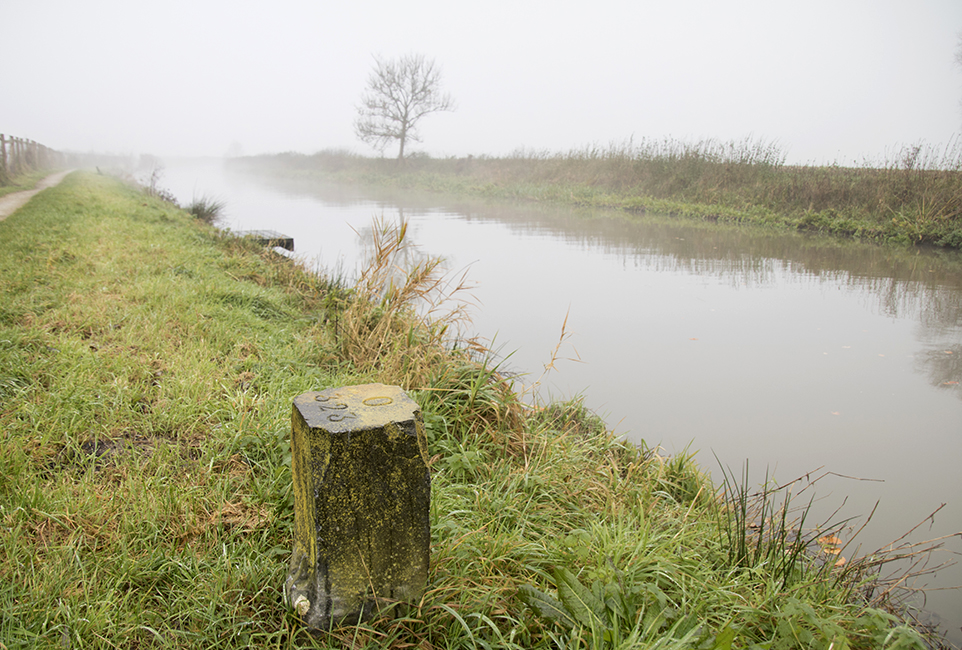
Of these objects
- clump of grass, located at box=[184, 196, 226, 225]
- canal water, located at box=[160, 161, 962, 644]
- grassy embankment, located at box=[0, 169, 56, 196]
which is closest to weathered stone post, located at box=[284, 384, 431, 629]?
canal water, located at box=[160, 161, 962, 644]

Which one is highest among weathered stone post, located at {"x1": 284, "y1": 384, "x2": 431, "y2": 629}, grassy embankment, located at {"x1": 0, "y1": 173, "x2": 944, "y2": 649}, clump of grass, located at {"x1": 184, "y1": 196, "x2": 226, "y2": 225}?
clump of grass, located at {"x1": 184, "y1": 196, "x2": 226, "y2": 225}

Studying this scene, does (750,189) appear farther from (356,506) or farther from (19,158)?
(19,158)

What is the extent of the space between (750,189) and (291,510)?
656 inches

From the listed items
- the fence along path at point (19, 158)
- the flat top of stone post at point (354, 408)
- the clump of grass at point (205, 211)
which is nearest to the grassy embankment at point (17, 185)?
the fence along path at point (19, 158)

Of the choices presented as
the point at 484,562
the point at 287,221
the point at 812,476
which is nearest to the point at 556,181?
the point at 287,221

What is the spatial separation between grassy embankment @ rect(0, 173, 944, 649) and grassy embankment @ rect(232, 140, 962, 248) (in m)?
11.7

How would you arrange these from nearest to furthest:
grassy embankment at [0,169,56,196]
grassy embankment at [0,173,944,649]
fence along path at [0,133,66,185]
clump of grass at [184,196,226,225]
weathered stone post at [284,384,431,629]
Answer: weathered stone post at [284,384,431,629] → grassy embankment at [0,173,944,649] → clump of grass at [184,196,226,225] → grassy embankment at [0,169,56,196] → fence along path at [0,133,66,185]

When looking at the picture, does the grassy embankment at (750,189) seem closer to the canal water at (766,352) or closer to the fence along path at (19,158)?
the canal water at (766,352)

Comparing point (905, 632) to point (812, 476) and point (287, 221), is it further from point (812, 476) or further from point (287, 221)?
point (287, 221)

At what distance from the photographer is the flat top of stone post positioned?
1.44 meters

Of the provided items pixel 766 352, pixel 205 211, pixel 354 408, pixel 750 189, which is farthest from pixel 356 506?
pixel 750 189

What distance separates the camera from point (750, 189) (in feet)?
51.0

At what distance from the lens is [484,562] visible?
1.89m

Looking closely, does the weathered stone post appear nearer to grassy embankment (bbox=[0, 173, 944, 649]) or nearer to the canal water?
grassy embankment (bbox=[0, 173, 944, 649])
